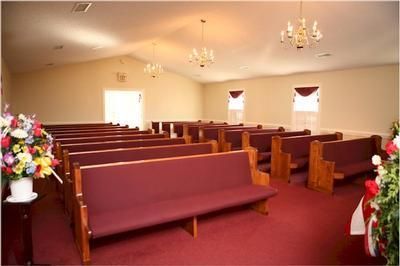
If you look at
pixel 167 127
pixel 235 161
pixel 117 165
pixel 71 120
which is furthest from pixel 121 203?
pixel 71 120

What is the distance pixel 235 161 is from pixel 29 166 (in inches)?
79.5

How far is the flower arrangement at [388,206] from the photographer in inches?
52.0

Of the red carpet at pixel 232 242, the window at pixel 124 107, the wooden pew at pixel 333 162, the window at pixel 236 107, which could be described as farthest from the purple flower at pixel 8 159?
the window at pixel 124 107

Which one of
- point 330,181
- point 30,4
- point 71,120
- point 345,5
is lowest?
point 330,181

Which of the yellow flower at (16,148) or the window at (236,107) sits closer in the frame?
the yellow flower at (16,148)

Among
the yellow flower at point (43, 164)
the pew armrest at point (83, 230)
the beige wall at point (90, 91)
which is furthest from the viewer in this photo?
the beige wall at point (90, 91)

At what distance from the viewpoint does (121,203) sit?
258 cm

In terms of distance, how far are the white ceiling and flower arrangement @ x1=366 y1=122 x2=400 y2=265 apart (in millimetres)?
3327

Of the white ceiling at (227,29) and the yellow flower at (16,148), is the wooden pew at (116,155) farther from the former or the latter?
the white ceiling at (227,29)

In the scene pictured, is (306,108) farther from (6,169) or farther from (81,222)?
(6,169)

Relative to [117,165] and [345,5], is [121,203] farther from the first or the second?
[345,5]

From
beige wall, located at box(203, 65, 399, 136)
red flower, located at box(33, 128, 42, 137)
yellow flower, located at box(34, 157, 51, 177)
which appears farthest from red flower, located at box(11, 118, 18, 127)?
beige wall, located at box(203, 65, 399, 136)

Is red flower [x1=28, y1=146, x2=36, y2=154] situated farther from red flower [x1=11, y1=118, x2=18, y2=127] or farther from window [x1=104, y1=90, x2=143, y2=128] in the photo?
window [x1=104, y1=90, x2=143, y2=128]

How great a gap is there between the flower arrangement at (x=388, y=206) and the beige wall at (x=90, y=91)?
9.10 meters
